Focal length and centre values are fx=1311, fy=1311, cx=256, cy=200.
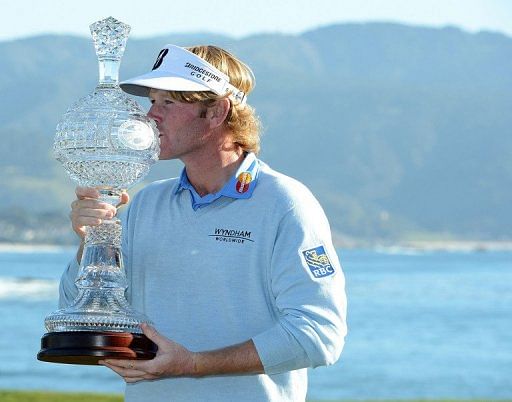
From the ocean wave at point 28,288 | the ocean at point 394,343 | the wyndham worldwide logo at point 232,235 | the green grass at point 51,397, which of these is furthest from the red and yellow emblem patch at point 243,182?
the ocean wave at point 28,288

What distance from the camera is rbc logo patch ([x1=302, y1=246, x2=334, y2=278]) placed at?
12.1 feet

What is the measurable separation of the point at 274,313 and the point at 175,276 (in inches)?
12.2

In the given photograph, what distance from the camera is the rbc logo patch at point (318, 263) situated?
370cm

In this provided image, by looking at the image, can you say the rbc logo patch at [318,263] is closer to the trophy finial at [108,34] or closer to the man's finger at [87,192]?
the man's finger at [87,192]

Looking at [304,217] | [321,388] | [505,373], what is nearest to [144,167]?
[304,217]

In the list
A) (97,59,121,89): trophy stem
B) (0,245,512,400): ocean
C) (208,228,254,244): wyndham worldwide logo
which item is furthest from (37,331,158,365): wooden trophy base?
(0,245,512,400): ocean

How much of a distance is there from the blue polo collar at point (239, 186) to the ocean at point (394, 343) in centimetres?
2699

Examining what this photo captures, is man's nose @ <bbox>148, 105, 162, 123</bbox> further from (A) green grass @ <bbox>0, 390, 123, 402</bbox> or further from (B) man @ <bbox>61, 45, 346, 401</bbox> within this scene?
(A) green grass @ <bbox>0, 390, 123, 402</bbox>

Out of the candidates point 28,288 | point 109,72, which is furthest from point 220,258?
point 28,288

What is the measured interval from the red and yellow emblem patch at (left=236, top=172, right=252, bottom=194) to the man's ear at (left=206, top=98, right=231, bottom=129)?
0.58 feet

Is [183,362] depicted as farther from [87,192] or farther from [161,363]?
[87,192]

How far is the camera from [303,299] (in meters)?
3.68

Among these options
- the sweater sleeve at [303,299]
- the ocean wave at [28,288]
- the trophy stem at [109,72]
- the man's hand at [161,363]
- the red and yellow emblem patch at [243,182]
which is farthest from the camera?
the ocean wave at [28,288]

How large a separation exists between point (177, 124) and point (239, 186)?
0.26 metres
